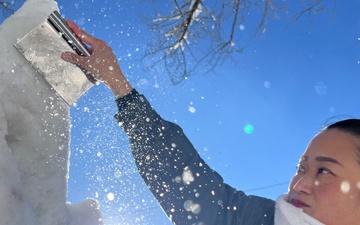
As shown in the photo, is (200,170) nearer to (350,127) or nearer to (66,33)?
(350,127)

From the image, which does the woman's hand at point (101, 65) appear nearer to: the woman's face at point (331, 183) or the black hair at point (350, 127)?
the woman's face at point (331, 183)

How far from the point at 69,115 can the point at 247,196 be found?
904 mm

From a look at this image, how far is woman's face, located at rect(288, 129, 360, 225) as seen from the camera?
1480 mm

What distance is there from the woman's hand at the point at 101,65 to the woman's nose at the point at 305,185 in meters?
0.81

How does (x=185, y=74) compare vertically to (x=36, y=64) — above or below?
above

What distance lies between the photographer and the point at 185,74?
506 centimetres

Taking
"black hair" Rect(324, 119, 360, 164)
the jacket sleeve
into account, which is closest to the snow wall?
the jacket sleeve

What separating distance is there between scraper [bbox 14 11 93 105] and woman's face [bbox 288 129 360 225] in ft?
3.28

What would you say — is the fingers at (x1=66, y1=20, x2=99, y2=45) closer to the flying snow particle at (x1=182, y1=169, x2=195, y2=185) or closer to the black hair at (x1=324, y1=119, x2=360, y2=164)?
the flying snow particle at (x1=182, y1=169, x2=195, y2=185)

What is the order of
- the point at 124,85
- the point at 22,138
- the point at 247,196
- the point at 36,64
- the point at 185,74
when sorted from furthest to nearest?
1. the point at 185,74
2. the point at 247,196
3. the point at 124,85
4. the point at 36,64
5. the point at 22,138

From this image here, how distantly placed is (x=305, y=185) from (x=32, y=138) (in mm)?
1054

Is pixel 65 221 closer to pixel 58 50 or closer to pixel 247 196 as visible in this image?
pixel 58 50

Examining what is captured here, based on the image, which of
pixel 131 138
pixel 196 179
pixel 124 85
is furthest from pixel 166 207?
pixel 124 85

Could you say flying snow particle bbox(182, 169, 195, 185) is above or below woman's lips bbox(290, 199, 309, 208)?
below
